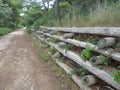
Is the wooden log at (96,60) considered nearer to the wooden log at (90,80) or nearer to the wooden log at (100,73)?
the wooden log at (100,73)

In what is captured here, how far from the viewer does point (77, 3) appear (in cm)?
1298

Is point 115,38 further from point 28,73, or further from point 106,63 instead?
point 28,73

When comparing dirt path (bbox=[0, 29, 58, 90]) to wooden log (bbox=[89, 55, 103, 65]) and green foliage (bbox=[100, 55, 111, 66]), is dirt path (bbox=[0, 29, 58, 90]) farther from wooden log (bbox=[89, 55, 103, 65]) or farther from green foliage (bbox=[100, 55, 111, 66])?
green foliage (bbox=[100, 55, 111, 66])

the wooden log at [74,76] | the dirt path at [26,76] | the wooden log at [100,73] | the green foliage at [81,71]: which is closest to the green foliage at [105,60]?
the wooden log at [100,73]

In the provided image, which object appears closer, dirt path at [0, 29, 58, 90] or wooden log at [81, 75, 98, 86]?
wooden log at [81, 75, 98, 86]

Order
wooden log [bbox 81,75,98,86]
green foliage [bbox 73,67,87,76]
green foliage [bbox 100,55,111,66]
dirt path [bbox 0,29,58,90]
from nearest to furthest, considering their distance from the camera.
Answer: green foliage [bbox 100,55,111,66] → wooden log [bbox 81,75,98,86] → green foliage [bbox 73,67,87,76] → dirt path [bbox 0,29,58,90]

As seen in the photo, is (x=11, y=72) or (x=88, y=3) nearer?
(x=11, y=72)

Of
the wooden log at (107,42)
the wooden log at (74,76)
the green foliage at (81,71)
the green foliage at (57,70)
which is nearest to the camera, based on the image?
the wooden log at (107,42)

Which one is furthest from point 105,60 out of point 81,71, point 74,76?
point 74,76

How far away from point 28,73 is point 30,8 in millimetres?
16753

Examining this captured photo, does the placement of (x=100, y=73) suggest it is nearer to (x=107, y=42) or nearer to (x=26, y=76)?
(x=107, y=42)

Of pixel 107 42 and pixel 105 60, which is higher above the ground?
pixel 107 42

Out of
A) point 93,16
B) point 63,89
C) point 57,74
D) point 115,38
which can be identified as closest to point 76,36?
point 93,16

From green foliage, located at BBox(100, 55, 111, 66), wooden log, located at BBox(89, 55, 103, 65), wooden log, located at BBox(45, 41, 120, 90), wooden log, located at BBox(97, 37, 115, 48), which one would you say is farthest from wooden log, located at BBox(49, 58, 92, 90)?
wooden log, located at BBox(97, 37, 115, 48)
